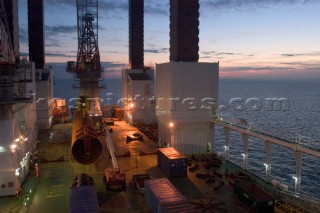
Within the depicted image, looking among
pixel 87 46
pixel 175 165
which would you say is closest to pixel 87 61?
pixel 87 46

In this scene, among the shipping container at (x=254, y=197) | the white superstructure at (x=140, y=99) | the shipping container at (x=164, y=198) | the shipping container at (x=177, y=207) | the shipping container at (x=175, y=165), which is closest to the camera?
the shipping container at (x=177, y=207)

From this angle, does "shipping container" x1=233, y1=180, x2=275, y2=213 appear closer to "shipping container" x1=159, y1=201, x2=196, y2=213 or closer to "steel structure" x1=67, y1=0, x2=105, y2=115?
"shipping container" x1=159, y1=201, x2=196, y2=213

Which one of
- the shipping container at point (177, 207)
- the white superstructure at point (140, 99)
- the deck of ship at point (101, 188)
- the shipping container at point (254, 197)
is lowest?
the deck of ship at point (101, 188)

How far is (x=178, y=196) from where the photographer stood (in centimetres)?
2294

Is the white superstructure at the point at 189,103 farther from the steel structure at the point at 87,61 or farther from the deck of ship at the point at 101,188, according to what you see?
the steel structure at the point at 87,61

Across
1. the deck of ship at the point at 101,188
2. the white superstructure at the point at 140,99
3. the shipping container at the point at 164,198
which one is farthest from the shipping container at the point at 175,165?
the white superstructure at the point at 140,99

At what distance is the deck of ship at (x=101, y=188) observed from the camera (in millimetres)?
26052

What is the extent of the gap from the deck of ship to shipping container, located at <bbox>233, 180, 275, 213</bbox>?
0.72 m

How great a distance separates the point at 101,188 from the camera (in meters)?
30.2

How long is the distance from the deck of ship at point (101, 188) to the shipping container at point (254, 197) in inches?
28.5

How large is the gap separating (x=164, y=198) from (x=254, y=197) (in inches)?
308

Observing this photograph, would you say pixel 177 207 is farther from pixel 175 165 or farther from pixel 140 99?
pixel 140 99

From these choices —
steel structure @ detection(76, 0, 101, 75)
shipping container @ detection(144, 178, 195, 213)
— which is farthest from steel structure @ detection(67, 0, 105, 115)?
shipping container @ detection(144, 178, 195, 213)

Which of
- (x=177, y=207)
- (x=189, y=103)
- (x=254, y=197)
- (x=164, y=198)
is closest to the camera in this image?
(x=177, y=207)
